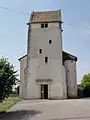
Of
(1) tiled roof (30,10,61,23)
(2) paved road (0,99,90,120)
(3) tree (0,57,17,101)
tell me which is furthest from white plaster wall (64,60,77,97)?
(3) tree (0,57,17,101)

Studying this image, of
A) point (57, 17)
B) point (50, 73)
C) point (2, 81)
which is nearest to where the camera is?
point (2, 81)

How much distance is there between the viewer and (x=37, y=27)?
44.0 metres

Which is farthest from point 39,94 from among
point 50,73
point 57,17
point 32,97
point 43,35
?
point 57,17

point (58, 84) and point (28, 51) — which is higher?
point (28, 51)

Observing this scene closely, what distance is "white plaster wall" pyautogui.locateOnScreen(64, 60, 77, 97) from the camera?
45000mm

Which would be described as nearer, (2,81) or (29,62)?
(2,81)

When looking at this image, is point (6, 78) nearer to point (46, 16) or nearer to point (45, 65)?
point (45, 65)

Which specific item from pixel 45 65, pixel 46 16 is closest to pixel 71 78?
pixel 45 65

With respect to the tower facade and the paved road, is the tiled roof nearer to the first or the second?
the tower facade

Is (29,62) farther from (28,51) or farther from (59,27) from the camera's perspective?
(59,27)

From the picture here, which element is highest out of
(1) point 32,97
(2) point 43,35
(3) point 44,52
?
(2) point 43,35

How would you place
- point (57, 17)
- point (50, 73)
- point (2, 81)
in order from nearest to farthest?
point (2, 81), point (50, 73), point (57, 17)

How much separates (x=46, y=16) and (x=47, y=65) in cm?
978

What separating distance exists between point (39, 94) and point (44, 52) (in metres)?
7.35
